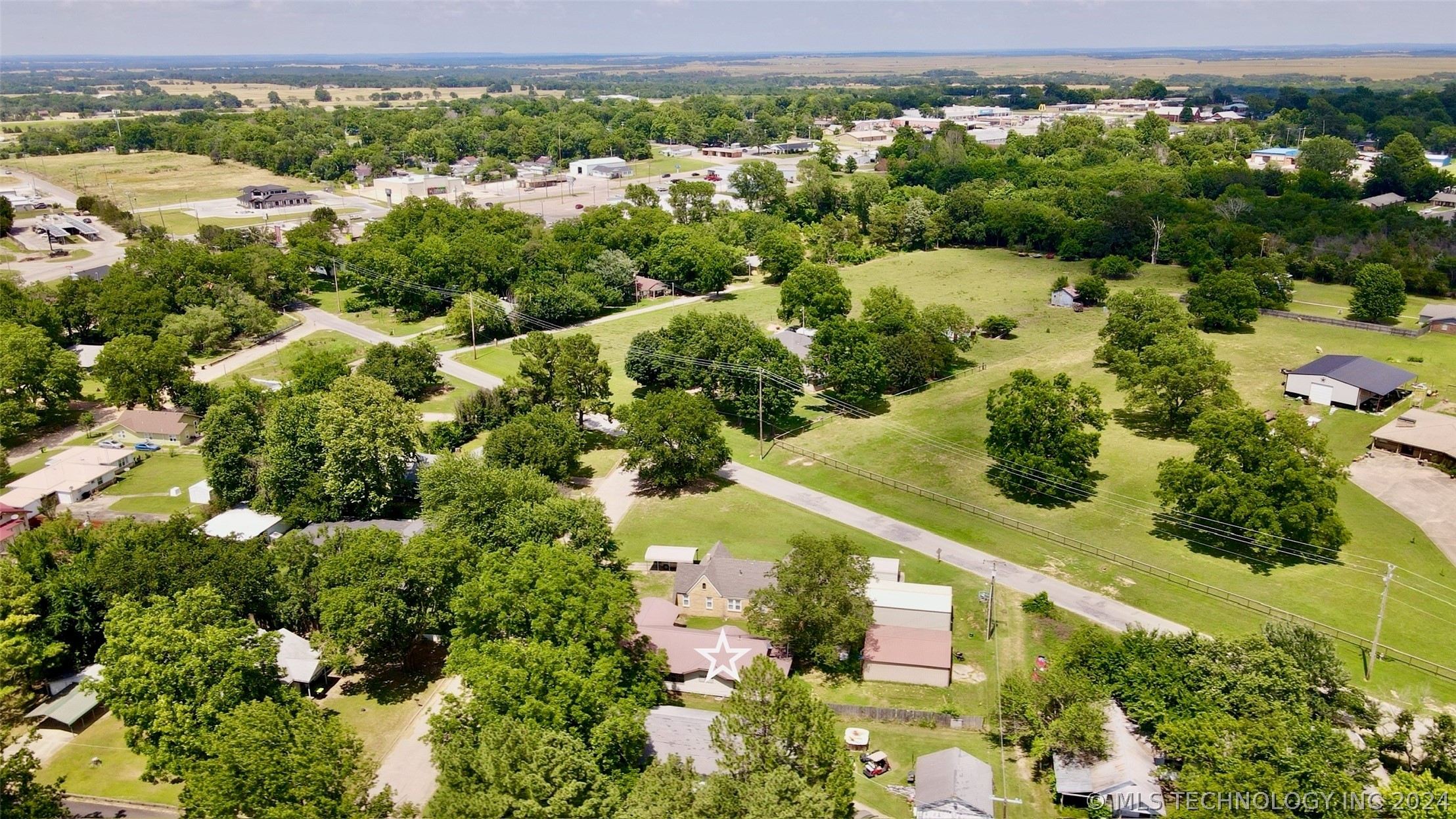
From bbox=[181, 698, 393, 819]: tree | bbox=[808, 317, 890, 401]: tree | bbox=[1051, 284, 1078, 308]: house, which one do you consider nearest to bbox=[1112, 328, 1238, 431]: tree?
bbox=[808, 317, 890, 401]: tree

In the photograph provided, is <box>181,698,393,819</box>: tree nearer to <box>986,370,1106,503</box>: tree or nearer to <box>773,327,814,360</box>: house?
<box>986,370,1106,503</box>: tree

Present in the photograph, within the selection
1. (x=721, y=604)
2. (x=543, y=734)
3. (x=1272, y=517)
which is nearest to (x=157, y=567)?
(x=543, y=734)

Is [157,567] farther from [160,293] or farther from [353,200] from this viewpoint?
[353,200]

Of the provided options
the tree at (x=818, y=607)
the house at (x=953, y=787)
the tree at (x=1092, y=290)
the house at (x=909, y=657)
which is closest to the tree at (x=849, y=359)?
the tree at (x=818, y=607)

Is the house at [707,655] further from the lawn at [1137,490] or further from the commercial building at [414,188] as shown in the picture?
the commercial building at [414,188]

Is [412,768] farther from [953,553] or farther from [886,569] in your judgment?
[953,553]

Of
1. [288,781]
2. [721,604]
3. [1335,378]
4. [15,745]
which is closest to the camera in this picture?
[288,781]

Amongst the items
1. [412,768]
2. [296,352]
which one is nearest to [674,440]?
[412,768]
